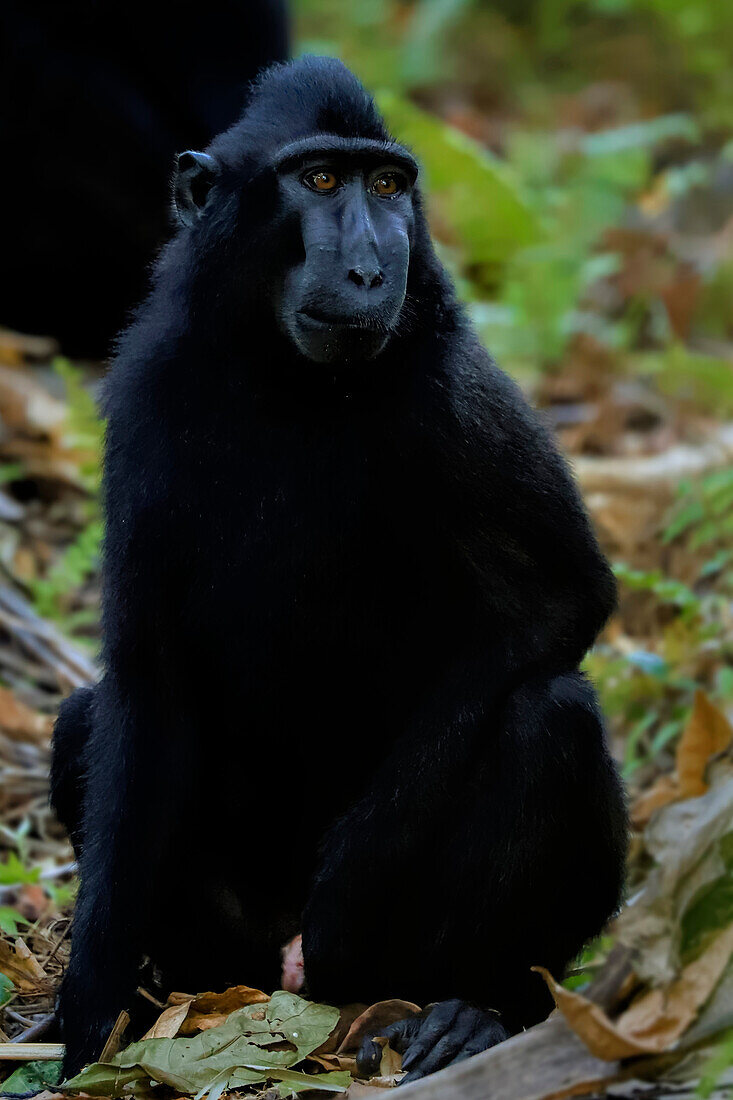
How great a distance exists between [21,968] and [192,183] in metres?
2.18

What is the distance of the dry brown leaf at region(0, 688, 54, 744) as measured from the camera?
19.9 ft

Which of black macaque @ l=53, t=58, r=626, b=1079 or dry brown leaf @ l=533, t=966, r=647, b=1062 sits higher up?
black macaque @ l=53, t=58, r=626, b=1079

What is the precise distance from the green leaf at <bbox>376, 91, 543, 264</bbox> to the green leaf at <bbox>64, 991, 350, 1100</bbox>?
23.0ft

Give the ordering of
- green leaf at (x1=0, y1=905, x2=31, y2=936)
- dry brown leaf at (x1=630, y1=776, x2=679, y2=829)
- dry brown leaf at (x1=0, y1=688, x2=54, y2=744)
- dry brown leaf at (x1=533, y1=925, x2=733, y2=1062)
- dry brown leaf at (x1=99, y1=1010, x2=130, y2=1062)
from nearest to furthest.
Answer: dry brown leaf at (x1=533, y1=925, x2=733, y2=1062) < dry brown leaf at (x1=99, y1=1010, x2=130, y2=1062) < green leaf at (x1=0, y1=905, x2=31, y2=936) < dry brown leaf at (x1=630, y1=776, x2=679, y2=829) < dry brown leaf at (x1=0, y1=688, x2=54, y2=744)

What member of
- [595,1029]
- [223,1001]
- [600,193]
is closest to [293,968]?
[223,1001]

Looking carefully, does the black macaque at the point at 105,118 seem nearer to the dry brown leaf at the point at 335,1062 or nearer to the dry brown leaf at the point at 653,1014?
the dry brown leaf at the point at 335,1062

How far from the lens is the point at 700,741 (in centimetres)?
511

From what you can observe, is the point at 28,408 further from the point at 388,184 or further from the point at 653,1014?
the point at 653,1014

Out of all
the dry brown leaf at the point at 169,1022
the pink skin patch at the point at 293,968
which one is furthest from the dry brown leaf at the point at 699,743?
the dry brown leaf at the point at 169,1022

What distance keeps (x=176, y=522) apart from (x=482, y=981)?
1336mm

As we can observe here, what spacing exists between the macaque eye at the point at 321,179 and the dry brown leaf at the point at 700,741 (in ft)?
7.37

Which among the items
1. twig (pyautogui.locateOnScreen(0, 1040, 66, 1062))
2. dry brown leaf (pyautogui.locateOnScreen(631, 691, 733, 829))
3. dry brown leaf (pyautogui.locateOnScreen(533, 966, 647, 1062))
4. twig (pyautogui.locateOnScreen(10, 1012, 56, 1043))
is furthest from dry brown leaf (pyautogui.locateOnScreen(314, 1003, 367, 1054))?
dry brown leaf (pyautogui.locateOnScreen(631, 691, 733, 829))

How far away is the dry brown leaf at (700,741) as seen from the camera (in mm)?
5074

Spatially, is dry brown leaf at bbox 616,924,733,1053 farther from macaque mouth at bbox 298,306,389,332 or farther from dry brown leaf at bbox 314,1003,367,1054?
macaque mouth at bbox 298,306,389,332
